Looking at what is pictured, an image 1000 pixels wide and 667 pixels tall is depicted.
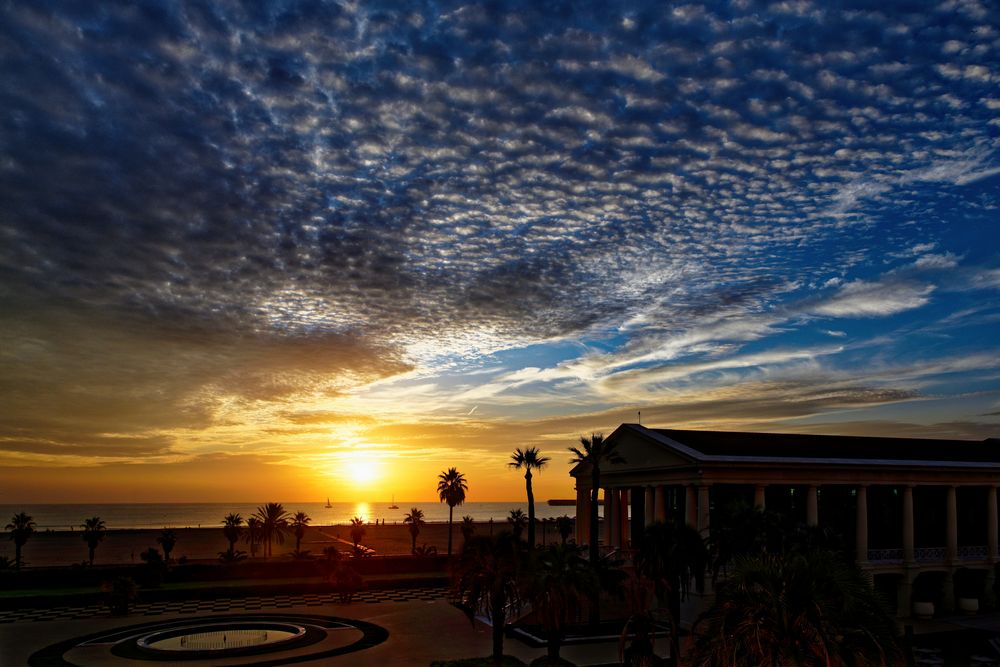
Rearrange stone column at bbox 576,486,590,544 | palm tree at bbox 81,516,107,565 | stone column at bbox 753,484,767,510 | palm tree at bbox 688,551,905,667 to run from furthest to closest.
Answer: palm tree at bbox 81,516,107,565
stone column at bbox 576,486,590,544
stone column at bbox 753,484,767,510
palm tree at bbox 688,551,905,667

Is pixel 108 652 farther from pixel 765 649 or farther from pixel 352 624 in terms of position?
pixel 765 649

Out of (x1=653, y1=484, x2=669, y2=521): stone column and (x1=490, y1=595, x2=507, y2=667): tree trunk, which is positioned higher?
(x1=653, y1=484, x2=669, y2=521): stone column

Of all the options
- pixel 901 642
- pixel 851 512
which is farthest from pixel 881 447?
pixel 901 642

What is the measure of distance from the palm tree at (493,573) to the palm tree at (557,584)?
45.9 inches

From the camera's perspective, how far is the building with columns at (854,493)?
49.7 meters

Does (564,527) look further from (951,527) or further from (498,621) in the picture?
(498,621)

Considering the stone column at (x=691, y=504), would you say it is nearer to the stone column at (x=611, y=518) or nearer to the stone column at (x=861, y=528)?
the stone column at (x=861, y=528)

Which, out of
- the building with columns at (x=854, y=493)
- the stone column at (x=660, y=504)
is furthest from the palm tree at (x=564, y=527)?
the stone column at (x=660, y=504)

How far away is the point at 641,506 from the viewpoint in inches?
2395

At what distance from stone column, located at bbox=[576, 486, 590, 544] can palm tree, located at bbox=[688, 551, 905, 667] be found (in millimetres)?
46712

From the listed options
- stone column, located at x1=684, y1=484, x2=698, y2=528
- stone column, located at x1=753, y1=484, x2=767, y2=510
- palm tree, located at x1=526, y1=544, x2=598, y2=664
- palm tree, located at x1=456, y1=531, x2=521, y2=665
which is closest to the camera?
palm tree, located at x1=526, y1=544, x2=598, y2=664

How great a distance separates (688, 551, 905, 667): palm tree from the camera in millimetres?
15391

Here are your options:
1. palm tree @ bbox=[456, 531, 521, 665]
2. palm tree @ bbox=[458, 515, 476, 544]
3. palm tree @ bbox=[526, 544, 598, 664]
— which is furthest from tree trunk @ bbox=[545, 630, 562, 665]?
palm tree @ bbox=[458, 515, 476, 544]

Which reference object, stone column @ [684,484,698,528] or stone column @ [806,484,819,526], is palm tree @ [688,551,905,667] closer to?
stone column @ [684,484,698,528]
